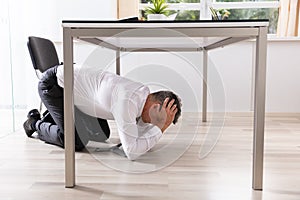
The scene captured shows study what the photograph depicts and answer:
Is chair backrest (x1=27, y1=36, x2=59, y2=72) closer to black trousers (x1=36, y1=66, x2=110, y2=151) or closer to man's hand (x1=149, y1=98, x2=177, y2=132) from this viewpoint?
black trousers (x1=36, y1=66, x2=110, y2=151)

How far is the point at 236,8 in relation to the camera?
3.54 metres

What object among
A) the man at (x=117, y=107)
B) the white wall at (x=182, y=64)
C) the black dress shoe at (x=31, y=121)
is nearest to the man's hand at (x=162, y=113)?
the man at (x=117, y=107)

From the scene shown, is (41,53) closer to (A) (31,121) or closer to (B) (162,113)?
(A) (31,121)

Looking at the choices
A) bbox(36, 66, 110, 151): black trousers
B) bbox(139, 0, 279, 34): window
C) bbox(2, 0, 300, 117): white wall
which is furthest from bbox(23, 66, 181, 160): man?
bbox(139, 0, 279, 34): window

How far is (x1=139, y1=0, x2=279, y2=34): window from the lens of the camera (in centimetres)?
351

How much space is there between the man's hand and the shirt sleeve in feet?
0.12

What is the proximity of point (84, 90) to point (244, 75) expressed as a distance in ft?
6.20

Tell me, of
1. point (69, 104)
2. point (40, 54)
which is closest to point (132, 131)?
point (69, 104)

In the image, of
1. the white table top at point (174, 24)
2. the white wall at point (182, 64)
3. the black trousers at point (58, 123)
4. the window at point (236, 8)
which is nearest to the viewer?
the white table top at point (174, 24)

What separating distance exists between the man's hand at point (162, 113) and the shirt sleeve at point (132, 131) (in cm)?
4

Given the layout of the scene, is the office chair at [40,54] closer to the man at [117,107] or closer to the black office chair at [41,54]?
the black office chair at [41,54]

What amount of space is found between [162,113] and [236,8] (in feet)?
7.57

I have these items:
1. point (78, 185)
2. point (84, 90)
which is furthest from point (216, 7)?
point (78, 185)

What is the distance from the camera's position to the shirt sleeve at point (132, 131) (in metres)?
1.45
